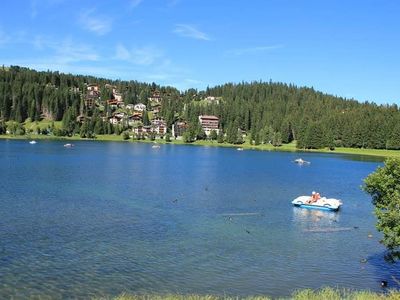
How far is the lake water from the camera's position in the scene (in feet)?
118

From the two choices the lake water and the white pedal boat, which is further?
the white pedal boat

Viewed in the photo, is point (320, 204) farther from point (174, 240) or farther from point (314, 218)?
point (174, 240)

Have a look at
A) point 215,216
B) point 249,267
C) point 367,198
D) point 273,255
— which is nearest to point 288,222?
point 215,216

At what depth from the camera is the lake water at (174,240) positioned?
35.9 metres

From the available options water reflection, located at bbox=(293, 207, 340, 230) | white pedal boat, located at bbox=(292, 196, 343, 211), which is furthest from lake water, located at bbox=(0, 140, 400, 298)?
white pedal boat, located at bbox=(292, 196, 343, 211)

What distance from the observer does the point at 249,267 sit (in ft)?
133

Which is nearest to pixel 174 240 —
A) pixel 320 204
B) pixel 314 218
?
pixel 314 218

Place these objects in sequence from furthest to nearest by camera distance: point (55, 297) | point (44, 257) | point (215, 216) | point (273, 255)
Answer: point (215, 216)
point (273, 255)
point (44, 257)
point (55, 297)

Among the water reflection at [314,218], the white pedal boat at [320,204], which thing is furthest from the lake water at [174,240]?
the white pedal boat at [320,204]

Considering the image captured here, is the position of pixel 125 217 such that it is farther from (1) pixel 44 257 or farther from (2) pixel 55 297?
(2) pixel 55 297

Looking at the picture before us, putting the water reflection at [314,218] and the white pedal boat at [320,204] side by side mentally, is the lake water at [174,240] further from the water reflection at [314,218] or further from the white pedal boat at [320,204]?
the white pedal boat at [320,204]

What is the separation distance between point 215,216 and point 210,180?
141 ft

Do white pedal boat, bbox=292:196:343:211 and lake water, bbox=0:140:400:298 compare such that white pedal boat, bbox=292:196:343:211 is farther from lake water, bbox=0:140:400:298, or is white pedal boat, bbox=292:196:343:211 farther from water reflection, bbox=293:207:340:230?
lake water, bbox=0:140:400:298

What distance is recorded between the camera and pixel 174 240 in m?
48.4
